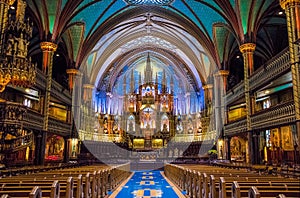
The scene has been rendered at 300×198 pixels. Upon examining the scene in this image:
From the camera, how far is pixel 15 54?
9.79 meters

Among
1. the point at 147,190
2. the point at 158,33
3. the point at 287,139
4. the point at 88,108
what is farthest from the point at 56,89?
the point at 287,139

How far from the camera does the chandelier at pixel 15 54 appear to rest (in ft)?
31.0

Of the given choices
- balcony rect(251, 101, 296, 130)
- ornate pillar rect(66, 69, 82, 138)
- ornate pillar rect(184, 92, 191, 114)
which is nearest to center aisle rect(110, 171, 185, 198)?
balcony rect(251, 101, 296, 130)

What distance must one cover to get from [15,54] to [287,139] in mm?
18504

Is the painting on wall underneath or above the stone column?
underneath

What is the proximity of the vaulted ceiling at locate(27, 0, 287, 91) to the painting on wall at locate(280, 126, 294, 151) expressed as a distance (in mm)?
6718

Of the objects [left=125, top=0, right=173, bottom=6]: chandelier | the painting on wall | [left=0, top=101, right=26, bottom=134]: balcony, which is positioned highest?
[left=125, top=0, right=173, bottom=6]: chandelier

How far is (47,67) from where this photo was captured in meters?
17.0

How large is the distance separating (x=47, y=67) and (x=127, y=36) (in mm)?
12416

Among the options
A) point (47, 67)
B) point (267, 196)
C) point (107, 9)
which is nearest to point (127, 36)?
point (107, 9)

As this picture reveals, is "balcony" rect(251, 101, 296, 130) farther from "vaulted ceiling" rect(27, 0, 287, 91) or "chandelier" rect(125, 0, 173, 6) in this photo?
"chandelier" rect(125, 0, 173, 6)

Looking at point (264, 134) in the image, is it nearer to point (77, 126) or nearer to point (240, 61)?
point (240, 61)

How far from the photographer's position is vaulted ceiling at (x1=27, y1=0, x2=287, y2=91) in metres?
17.3

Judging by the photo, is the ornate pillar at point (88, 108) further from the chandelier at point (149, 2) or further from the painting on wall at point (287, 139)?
the painting on wall at point (287, 139)
